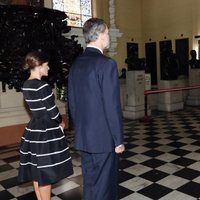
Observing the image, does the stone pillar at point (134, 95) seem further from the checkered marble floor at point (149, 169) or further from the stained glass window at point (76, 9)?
the stained glass window at point (76, 9)

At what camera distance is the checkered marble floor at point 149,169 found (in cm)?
329

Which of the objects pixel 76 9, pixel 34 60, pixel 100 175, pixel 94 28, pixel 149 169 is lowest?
pixel 149 169

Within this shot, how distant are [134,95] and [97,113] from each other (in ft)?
19.6

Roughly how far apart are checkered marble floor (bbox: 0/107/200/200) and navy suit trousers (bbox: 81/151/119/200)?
0.90 metres

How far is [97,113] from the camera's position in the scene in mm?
2207

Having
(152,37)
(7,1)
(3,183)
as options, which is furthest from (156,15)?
(3,183)

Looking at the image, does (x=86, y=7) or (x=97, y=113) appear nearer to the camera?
(x=97, y=113)

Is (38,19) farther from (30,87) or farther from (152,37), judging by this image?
(152,37)

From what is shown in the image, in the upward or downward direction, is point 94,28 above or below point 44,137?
above

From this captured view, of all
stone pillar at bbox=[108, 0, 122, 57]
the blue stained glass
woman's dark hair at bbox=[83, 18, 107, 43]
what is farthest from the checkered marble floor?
the blue stained glass

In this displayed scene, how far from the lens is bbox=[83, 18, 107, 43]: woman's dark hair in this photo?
214 centimetres

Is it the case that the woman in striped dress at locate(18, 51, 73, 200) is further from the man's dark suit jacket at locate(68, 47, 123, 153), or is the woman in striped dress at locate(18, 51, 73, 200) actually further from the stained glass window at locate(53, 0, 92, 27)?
the stained glass window at locate(53, 0, 92, 27)

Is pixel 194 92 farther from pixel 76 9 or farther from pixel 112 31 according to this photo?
pixel 76 9

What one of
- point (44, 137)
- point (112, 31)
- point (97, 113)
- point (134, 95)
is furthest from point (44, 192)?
point (112, 31)
